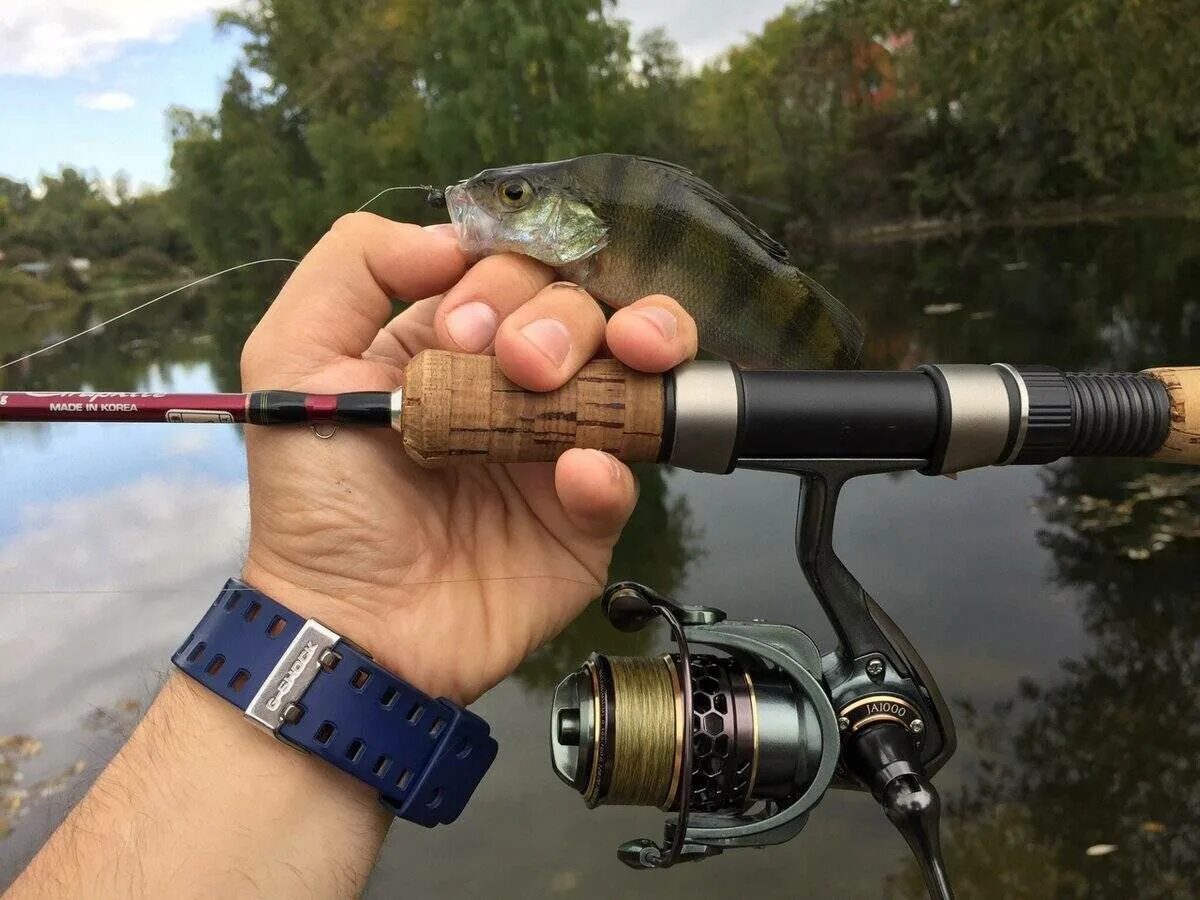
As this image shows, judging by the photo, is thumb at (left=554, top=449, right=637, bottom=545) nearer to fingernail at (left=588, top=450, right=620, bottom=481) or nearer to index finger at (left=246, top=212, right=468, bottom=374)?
fingernail at (left=588, top=450, right=620, bottom=481)

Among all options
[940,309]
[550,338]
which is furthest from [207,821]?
[940,309]

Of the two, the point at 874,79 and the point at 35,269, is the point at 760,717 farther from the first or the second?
the point at 874,79

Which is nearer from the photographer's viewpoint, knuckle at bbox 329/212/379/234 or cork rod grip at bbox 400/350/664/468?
cork rod grip at bbox 400/350/664/468

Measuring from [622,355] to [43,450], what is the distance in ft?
25.0

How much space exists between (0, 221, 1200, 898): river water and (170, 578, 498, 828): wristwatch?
1.41 m

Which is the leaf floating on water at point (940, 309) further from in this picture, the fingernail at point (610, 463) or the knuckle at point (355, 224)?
the fingernail at point (610, 463)

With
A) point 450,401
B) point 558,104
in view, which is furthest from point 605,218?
point 558,104

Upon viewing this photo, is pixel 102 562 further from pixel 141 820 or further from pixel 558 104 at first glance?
pixel 558 104

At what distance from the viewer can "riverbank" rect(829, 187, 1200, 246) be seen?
23016 millimetres

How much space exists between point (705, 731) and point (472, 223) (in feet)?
3.10

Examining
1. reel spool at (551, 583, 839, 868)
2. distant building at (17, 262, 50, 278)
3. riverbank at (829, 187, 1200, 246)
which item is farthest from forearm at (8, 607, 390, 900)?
riverbank at (829, 187, 1200, 246)

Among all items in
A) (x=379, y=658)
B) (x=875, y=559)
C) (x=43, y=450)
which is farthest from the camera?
(x=43, y=450)

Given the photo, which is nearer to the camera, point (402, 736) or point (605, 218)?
point (402, 736)

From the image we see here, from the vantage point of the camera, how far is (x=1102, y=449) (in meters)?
1.32
